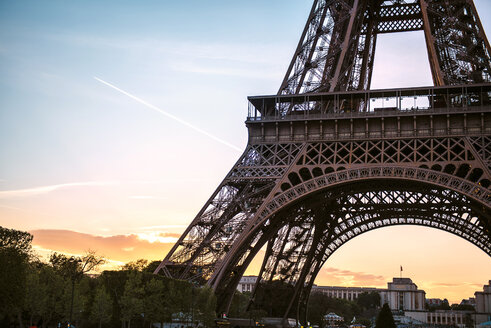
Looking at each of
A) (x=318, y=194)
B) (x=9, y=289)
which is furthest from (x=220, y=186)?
(x=9, y=289)

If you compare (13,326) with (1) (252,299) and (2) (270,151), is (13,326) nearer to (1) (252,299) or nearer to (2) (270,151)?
(1) (252,299)

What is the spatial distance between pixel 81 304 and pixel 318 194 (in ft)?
59.8

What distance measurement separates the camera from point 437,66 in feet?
129

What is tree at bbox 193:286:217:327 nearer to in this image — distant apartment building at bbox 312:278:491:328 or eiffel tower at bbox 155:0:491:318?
eiffel tower at bbox 155:0:491:318

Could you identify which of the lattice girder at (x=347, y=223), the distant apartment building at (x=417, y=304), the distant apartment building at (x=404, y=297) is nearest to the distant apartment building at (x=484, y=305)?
the distant apartment building at (x=417, y=304)

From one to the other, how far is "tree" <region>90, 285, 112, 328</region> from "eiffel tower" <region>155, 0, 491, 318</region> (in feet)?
15.1

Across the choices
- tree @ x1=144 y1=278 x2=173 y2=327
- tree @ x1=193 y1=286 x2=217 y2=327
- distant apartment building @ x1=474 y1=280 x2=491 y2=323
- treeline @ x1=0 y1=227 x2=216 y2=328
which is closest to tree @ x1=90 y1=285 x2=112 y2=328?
treeline @ x1=0 y1=227 x2=216 y2=328

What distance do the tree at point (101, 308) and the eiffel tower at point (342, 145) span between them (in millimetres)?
4589

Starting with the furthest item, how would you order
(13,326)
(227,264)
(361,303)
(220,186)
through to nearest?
(361,303), (13,326), (220,186), (227,264)

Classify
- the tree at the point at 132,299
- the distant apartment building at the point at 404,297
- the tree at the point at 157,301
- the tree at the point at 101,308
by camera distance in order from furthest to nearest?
the distant apartment building at the point at 404,297
the tree at the point at 101,308
the tree at the point at 132,299
the tree at the point at 157,301

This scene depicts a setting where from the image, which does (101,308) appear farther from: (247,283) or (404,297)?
(404,297)

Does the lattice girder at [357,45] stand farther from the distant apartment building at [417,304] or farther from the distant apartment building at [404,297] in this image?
the distant apartment building at [404,297]

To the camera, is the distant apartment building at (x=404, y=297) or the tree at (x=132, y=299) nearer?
the tree at (x=132, y=299)

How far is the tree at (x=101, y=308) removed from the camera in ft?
124
